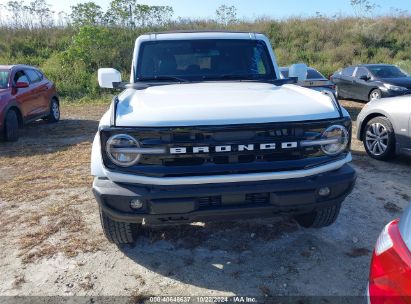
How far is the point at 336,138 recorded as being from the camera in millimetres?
2936

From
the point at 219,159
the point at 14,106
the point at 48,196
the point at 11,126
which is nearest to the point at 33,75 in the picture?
the point at 14,106

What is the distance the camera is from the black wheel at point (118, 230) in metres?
3.17

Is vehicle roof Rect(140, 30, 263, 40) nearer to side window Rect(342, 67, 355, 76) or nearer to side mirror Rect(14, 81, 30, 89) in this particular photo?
side mirror Rect(14, 81, 30, 89)

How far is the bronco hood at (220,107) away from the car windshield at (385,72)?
1070 centimetres

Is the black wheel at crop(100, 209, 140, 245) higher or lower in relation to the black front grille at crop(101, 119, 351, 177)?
lower

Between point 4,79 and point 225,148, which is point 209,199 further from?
point 4,79

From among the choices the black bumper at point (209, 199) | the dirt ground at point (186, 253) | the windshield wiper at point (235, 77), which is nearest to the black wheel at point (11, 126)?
the dirt ground at point (186, 253)

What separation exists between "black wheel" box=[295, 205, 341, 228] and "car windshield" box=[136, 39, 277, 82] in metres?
1.61

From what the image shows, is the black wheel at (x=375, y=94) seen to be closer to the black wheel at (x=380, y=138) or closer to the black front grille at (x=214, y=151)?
the black wheel at (x=380, y=138)

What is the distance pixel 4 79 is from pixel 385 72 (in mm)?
11199

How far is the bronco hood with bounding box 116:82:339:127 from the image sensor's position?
2744mm

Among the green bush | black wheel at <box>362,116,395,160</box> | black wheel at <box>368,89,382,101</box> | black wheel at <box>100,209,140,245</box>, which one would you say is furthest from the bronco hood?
the green bush

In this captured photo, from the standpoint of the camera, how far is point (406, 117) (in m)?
5.49

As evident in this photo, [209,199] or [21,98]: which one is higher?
[209,199]
